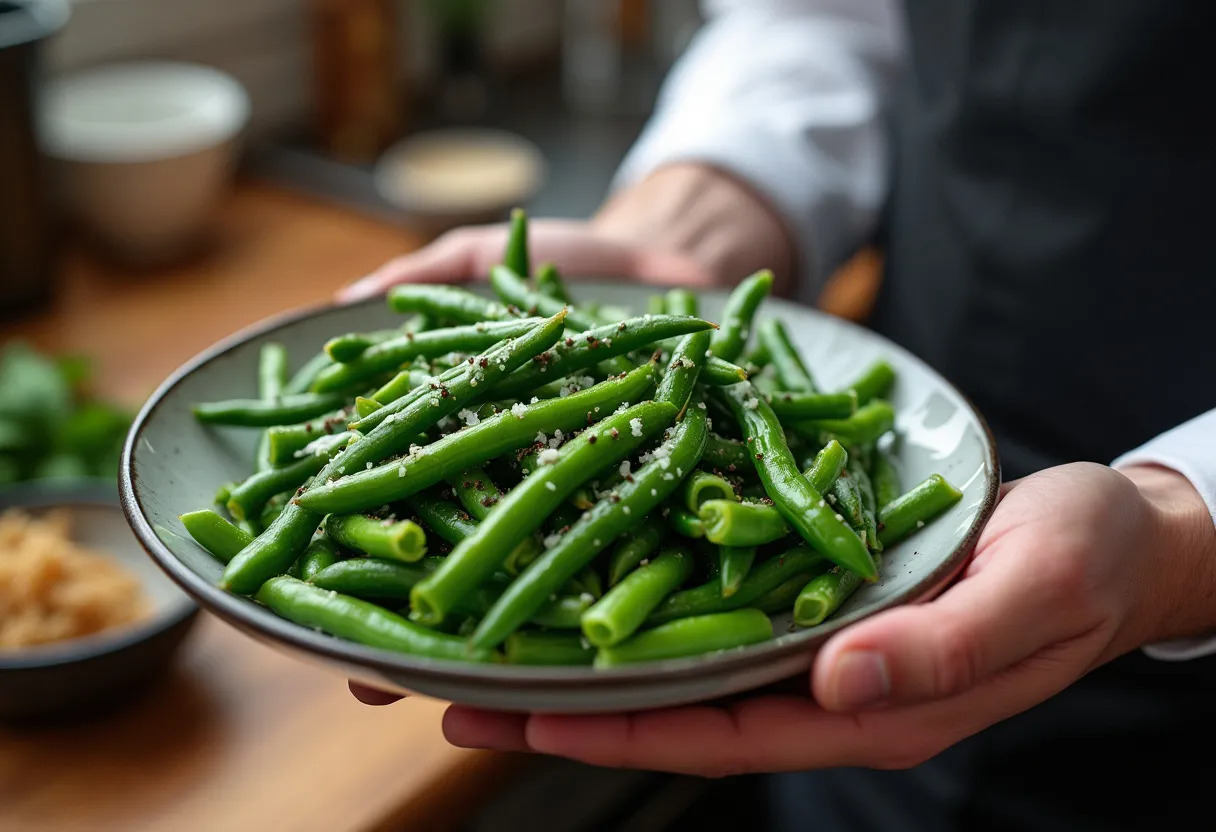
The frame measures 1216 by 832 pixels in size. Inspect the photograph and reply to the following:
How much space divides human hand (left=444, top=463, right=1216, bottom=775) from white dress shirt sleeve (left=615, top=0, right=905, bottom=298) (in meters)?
1.22

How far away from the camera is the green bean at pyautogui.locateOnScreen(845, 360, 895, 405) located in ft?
6.03

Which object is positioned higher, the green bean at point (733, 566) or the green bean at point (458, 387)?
the green bean at point (458, 387)

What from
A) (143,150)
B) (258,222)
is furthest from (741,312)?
(258,222)

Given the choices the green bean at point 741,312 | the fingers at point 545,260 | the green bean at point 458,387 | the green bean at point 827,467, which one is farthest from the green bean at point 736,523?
the fingers at point 545,260

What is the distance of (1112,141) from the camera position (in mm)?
2078

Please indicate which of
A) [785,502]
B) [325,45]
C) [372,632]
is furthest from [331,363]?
[325,45]

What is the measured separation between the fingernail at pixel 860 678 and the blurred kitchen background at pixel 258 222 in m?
0.84

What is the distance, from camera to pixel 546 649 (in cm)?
131

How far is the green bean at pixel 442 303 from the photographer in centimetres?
181

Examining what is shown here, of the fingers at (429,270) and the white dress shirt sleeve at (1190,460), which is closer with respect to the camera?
the white dress shirt sleeve at (1190,460)

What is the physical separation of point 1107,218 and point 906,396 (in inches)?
23.4

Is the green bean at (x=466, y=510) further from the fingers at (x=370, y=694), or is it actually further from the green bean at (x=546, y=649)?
the fingers at (x=370, y=694)

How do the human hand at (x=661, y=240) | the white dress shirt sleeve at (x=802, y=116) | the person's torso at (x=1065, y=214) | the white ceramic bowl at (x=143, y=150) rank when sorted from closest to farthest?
the person's torso at (x=1065, y=214)
the human hand at (x=661, y=240)
the white dress shirt sleeve at (x=802, y=116)
the white ceramic bowl at (x=143, y=150)

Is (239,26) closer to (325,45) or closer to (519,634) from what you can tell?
(325,45)
